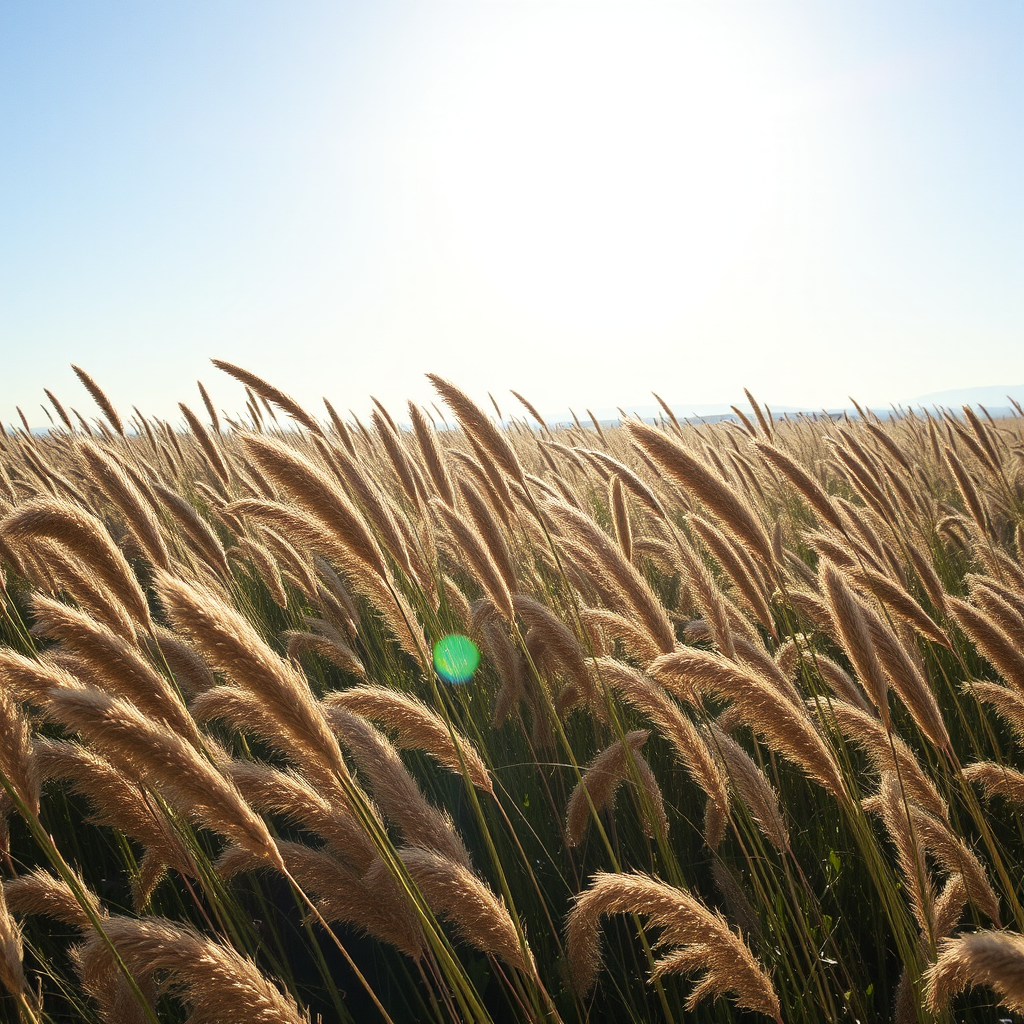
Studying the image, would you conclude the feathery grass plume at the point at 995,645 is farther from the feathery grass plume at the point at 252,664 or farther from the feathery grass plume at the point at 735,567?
the feathery grass plume at the point at 252,664

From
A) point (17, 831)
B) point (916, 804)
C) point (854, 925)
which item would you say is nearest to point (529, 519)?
point (916, 804)

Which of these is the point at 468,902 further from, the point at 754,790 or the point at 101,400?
the point at 101,400

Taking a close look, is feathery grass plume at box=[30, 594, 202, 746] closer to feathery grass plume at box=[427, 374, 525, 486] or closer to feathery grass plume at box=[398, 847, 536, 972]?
feathery grass plume at box=[398, 847, 536, 972]

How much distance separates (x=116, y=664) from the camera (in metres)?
1.02

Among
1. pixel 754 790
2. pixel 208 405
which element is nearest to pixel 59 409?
pixel 208 405

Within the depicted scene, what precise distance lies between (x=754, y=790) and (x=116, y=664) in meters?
1.46

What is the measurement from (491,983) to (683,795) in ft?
3.28

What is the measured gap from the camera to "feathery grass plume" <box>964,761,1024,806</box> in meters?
1.74

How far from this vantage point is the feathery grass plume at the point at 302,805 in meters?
1.25

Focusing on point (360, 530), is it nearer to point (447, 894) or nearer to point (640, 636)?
point (447, 894)

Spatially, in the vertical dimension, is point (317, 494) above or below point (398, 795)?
above

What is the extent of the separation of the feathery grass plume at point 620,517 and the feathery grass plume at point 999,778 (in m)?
1.20

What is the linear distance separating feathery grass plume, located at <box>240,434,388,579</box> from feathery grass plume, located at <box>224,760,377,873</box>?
0.45 m

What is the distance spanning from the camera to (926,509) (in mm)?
4734
